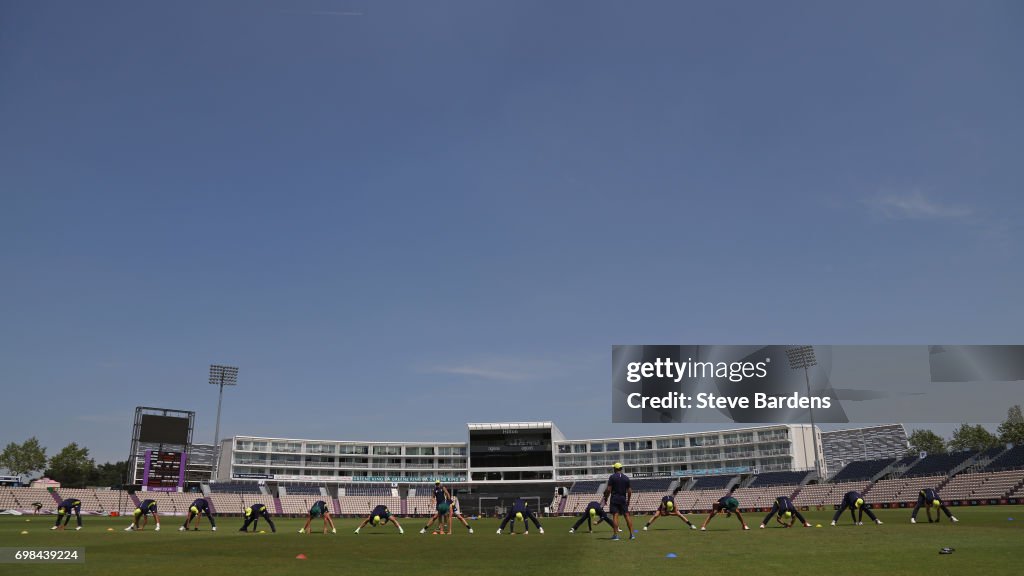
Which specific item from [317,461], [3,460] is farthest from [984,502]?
[3,460]

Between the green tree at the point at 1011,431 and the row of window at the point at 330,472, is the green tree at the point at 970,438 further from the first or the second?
the row of window at the point at 330,472

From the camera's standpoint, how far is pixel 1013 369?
53.9 meters

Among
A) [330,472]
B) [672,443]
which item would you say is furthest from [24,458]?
[672,443]

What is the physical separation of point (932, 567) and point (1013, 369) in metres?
54.5

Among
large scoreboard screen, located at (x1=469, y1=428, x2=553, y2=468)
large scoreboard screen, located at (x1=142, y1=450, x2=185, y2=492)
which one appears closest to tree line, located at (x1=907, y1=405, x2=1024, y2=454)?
large scoreboard screen, located at (x1=469, y1=428, x2=553, y2=468)

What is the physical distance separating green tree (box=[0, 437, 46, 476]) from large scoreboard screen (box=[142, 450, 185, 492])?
205ft

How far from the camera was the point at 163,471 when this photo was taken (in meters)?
75.2

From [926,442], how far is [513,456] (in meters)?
81.9

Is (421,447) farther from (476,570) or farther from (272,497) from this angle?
(476,570)

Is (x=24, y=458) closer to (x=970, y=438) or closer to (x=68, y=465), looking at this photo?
(x=68, y=465)

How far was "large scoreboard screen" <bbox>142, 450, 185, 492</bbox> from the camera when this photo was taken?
73.7m

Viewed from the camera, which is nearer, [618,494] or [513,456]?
[618,494]

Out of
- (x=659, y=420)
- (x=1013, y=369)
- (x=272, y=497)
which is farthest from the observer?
(x=272, y=497)

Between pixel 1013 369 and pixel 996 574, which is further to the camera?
pixel 1013 369
